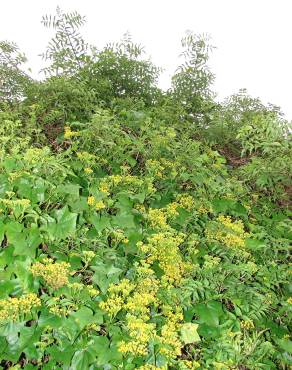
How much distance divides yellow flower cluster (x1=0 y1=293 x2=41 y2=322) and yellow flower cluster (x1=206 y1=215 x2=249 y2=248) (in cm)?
135

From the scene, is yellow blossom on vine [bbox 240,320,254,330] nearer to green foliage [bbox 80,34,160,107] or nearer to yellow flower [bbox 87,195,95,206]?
yellow flower [bbox 87,195,95,206]

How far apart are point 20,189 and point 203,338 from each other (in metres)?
1.33

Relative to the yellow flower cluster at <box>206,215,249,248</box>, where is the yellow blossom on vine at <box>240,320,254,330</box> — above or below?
below

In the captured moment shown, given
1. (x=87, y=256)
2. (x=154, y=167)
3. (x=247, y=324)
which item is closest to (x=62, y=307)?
(x=87, y=256)

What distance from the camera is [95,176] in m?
3.05

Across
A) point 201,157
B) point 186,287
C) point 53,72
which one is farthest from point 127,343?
point 53,72

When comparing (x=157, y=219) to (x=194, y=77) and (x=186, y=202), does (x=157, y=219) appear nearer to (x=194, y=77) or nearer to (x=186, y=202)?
(x=186, y=202)

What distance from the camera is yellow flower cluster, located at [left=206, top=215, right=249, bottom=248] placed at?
263 centimetres

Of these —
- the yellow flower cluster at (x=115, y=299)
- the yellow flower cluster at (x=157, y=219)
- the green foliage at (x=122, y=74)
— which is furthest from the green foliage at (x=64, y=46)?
the yellow flower cluster at (x=115, y=299)

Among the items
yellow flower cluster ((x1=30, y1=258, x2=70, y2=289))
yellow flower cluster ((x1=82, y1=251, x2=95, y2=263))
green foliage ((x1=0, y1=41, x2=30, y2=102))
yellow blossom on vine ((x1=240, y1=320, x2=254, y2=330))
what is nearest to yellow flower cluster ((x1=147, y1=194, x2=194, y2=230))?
yellow flower cluster ((x1=82, y1=251, x2=95, y2=263))

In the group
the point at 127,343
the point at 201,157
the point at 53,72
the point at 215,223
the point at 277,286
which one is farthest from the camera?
A: the point at 53,72

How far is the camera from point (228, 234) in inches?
106

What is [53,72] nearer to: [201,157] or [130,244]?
[201,157]

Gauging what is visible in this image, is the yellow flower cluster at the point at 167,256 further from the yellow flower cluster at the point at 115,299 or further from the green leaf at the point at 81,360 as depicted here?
the green leaf at the point at 81,360
